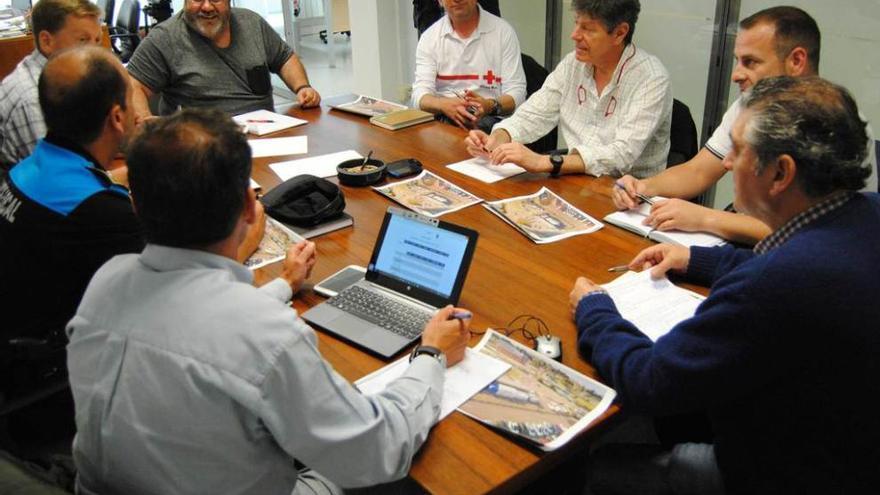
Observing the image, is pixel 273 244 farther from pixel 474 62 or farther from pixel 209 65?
pixel 474 62

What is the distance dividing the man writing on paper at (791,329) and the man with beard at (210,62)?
2.51 meters

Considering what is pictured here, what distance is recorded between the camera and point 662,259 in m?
1.71

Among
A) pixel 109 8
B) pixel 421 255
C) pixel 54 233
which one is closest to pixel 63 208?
pixel 54 233

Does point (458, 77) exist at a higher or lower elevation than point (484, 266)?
higher

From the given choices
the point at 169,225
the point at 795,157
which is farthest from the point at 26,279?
the point at 795,157

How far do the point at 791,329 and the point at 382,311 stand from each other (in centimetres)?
83

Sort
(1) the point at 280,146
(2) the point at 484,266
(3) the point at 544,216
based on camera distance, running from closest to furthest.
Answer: (2) the point at 484,266
(3) the point at 544,216
(1) the point at 280,146

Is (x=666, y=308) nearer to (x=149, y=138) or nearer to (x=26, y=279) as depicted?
(x=149, y=138)

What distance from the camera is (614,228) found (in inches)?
78.5

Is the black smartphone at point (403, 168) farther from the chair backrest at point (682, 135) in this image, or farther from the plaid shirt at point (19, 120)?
the plaid shirt at point (19, 120)

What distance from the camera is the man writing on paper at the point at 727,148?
1885 millimetres

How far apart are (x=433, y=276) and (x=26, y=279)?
0.96 meters

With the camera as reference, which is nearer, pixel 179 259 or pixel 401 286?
pixel 179 259

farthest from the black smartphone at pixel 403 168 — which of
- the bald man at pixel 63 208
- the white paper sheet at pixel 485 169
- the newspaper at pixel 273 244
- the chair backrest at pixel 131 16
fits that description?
the chair backrest at pixel 131 16
